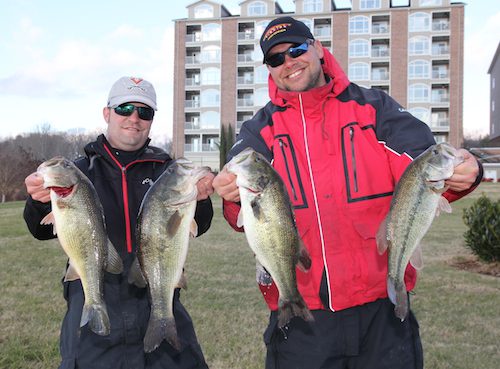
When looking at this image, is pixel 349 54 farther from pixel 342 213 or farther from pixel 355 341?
pixel 355 341

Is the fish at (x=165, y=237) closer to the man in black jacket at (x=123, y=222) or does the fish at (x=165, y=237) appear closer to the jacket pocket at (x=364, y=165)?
the man in black jacket at (x=123, y=222)

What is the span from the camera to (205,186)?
361cm

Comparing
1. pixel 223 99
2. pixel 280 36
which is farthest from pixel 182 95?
pixel 280 36

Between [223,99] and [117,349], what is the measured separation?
61.8 m

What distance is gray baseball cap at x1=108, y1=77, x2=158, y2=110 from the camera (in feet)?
13.2

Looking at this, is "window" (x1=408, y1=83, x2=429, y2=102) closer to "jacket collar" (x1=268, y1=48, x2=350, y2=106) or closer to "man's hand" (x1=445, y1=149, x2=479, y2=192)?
"jacket collar" (x1=268, y1=48, x2=350, y2=106)

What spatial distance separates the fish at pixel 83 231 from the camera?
3.40 m

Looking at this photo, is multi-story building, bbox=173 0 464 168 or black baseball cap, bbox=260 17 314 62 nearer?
black baseball cap, bbox=260 17 314 62

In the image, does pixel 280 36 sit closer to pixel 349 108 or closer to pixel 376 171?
pixel 349 108

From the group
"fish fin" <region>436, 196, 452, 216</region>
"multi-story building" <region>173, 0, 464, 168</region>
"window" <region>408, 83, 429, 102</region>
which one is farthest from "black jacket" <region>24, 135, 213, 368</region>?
"window" <region>408, 83, 429, 102</region>

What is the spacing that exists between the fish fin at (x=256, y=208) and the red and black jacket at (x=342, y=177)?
344 mm

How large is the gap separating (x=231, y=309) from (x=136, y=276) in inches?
190

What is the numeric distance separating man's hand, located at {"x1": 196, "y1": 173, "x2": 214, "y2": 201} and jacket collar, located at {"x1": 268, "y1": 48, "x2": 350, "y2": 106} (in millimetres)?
831

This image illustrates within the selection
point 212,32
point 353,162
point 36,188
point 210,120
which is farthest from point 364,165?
point 212,32
